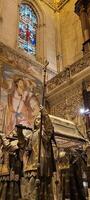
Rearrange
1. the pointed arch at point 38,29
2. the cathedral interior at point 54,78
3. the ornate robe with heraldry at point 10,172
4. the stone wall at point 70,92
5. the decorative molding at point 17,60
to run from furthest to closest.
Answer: the pointed arch at point 38,29 < the decorative molding at point 17,60 < the stone wall at point 70,92 < the cathedral interior at point 54,78 < the ornate robe with heraldry at point 10,172

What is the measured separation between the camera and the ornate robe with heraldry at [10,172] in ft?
18.1

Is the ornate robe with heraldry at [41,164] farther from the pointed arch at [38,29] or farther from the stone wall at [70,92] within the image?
the pointed arch at [38,29]

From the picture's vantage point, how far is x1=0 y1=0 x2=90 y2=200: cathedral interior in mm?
6280

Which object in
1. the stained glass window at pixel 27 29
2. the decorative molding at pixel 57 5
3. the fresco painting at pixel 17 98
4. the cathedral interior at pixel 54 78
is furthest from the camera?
the decorative molding at pixel 57 5

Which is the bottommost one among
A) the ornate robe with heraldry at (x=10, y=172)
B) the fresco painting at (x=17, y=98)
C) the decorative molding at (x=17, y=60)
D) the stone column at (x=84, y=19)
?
the ornate robe with heraldry at (x=10, y=172)

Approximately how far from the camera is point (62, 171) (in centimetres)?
611

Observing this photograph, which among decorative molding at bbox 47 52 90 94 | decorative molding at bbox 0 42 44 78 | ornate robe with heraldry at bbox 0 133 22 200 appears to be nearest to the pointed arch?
decorative molding at bbox 0 42 44 78

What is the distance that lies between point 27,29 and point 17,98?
5288mm

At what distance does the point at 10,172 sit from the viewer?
574 centimetres

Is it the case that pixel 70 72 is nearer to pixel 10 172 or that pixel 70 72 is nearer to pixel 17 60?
pixel 17 60

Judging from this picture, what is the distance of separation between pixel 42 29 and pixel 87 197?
10.7 m

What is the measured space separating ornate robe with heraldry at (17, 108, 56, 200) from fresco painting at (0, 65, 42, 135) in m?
4.18

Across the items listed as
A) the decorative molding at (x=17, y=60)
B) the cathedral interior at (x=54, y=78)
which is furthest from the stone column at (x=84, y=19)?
the decorative molding at (x=17, y=60)

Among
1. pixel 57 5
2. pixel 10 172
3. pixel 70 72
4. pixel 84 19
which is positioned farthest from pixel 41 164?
pixel 57 5
